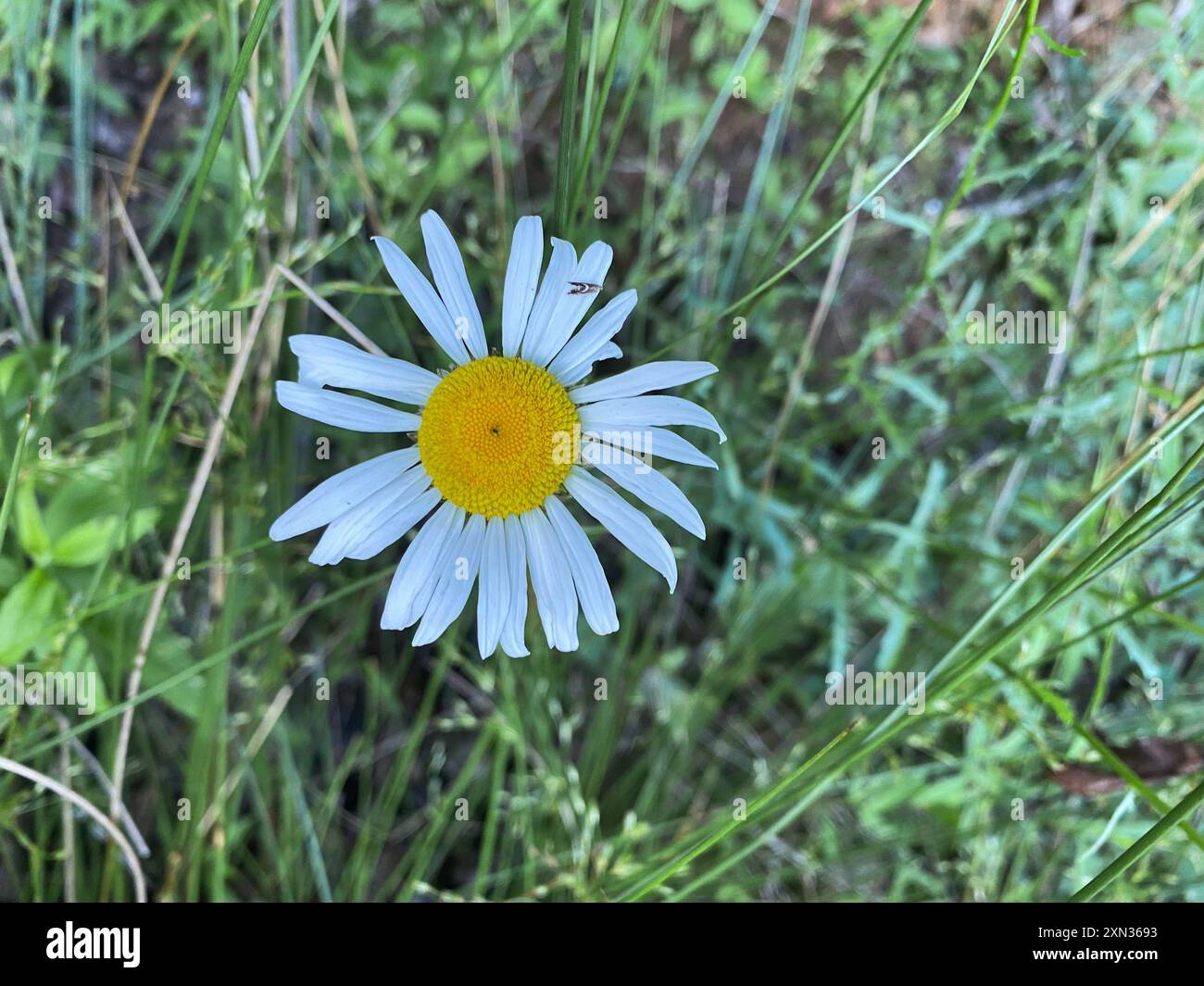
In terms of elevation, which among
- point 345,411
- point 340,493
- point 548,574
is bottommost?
point 548,574

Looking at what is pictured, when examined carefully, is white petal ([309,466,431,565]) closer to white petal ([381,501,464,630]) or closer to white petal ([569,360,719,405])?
white petal ([381,501,464,630])

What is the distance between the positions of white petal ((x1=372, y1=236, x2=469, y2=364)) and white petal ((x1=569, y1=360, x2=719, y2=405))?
169mm

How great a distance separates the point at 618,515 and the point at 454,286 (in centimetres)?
36

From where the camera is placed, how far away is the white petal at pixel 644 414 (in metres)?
0.99

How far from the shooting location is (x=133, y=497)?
1322mm

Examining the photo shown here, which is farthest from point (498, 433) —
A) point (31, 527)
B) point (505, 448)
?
point (31, 527)

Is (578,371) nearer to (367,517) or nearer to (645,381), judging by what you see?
(645,381)

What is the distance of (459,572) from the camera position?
1194 millimetres

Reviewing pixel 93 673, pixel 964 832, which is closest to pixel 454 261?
pixel 93 673

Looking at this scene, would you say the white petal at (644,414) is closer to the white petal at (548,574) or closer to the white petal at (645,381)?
the white petal at (645,381)

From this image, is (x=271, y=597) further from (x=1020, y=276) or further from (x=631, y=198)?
(x=1020, y=276)

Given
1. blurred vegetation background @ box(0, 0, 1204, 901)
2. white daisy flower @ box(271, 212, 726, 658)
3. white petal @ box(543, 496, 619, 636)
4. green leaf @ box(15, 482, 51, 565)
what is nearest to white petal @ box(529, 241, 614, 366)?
white daisy flower @ box(271, 212, 726, 658)

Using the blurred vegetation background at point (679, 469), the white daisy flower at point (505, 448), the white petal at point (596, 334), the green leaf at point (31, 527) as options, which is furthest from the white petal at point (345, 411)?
the green leaf at point (31, 527)
